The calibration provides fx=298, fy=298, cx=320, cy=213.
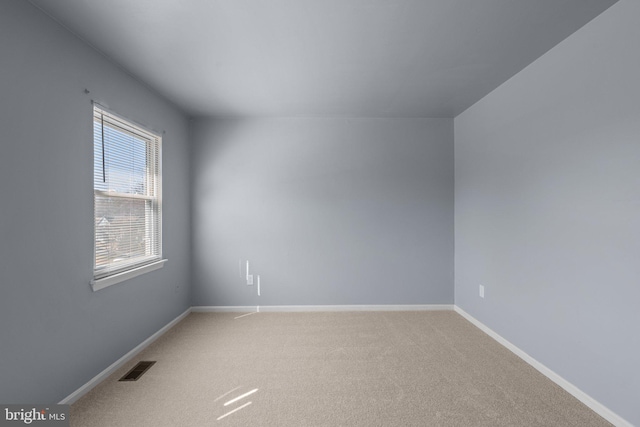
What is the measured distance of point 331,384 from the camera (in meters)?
2.38

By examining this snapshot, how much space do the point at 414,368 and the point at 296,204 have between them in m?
2.44

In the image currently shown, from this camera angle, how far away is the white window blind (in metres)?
2.46

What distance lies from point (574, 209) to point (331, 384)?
2.31 meters

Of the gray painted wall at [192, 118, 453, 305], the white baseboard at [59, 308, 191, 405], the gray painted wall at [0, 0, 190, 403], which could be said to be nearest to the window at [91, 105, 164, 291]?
the gray painted wall at [0, 0, 190, 403]

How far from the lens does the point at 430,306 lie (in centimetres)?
418

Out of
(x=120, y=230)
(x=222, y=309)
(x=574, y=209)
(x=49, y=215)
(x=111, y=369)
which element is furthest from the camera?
(x=222, y=309)

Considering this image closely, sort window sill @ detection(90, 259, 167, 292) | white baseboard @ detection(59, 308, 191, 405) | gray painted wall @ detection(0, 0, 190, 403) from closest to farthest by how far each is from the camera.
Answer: gray painted wall @ detection(0, 0, 190, 403) < white baseboard @ detection(59, 308, 191, 405) < window sill @ detection(90, 259, 167, 292)

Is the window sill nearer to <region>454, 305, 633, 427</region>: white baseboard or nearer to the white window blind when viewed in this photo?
the white window blind

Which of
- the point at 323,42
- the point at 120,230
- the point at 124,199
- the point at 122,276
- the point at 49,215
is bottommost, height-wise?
the point at 122,276

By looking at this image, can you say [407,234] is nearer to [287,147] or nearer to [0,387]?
[287,147]

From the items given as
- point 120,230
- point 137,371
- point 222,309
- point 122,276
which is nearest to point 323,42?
point 120,230

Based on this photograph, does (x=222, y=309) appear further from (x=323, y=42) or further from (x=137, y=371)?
(x=323, y=42)

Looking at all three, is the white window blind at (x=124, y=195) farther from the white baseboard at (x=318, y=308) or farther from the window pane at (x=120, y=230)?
the white baseboard at (x=318, y=308)

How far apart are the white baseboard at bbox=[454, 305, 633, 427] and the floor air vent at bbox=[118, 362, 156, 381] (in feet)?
11.2
